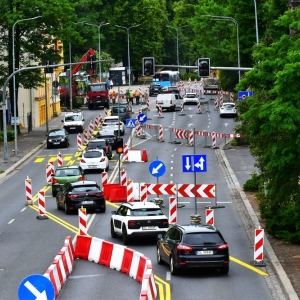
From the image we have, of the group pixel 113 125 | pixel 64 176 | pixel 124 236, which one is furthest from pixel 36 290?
pixel 113 125

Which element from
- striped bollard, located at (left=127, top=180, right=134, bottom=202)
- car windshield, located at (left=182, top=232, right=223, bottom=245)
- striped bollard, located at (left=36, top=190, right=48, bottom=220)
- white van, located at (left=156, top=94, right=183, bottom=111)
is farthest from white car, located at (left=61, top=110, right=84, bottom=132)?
car windshield, located at (left=182, top=232, right=223, bottom=245)

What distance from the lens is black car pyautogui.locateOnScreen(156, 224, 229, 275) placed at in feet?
85.2

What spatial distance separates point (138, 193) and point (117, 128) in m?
30.7

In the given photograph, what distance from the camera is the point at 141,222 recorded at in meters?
32.0

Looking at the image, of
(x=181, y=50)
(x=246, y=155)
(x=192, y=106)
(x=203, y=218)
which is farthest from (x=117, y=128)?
(x=181, y=50)

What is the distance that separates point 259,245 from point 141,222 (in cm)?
549

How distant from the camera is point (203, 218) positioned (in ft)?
127

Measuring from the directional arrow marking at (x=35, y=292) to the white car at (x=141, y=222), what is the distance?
1753 centimetres

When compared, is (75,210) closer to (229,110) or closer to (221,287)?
(221,287)

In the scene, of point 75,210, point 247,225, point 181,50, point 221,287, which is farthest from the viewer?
point 181,50

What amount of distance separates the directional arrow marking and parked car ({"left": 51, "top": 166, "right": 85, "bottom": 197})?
109 feet

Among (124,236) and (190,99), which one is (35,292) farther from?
(190,99)

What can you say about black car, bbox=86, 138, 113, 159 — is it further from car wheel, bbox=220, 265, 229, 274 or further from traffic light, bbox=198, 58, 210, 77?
car wheel, bbox=220, 265, 229, 274

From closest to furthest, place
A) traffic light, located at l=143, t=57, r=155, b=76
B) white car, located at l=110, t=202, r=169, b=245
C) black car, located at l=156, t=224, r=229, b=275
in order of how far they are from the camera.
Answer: black car, located at l=156, t=224, r=229, b=275 < white car, located at l=110, t=202, r=169, b=245 < traffic light, located at l=143, t=57, r=155, b=76
